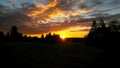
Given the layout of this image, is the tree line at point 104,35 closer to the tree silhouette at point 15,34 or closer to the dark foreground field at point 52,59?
the dark foreground field at point 52,59

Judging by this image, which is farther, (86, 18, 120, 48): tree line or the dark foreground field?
(86, 18, 120, 48): tree line

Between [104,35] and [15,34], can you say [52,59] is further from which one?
[15,34]

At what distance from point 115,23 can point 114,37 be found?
Answer: 19529 mm

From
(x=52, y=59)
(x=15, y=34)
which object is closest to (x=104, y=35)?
(x=52, y=59)

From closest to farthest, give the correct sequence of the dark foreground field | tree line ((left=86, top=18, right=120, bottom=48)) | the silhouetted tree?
the dark foreground field, tree line ((left=86, top=18, right=120, bottom=48)), the silhouetted tree

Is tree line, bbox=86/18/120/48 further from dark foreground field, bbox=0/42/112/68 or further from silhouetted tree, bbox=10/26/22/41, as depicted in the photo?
silhouetted tree, bbox=10/26/22/41

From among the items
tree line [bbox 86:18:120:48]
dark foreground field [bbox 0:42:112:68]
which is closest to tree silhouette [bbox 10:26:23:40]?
tree line [bbox 86:18:120:48]

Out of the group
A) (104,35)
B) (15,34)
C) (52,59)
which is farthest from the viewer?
(15,34)

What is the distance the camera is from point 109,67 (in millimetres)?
28500

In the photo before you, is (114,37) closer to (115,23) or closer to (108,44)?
(108,44)

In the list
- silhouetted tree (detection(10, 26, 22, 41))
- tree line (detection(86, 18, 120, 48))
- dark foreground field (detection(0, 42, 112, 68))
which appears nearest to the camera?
dark foreground field (detection(0, 42, 112, 68))

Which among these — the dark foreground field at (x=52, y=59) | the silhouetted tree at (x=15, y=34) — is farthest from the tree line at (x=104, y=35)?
the silhouetted tree at (x=15, y=34)

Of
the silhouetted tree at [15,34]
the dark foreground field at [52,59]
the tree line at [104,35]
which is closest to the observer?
the dark foreground field at [52,59]

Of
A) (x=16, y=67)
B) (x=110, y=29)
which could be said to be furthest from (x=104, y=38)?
(x=16, y=67)
